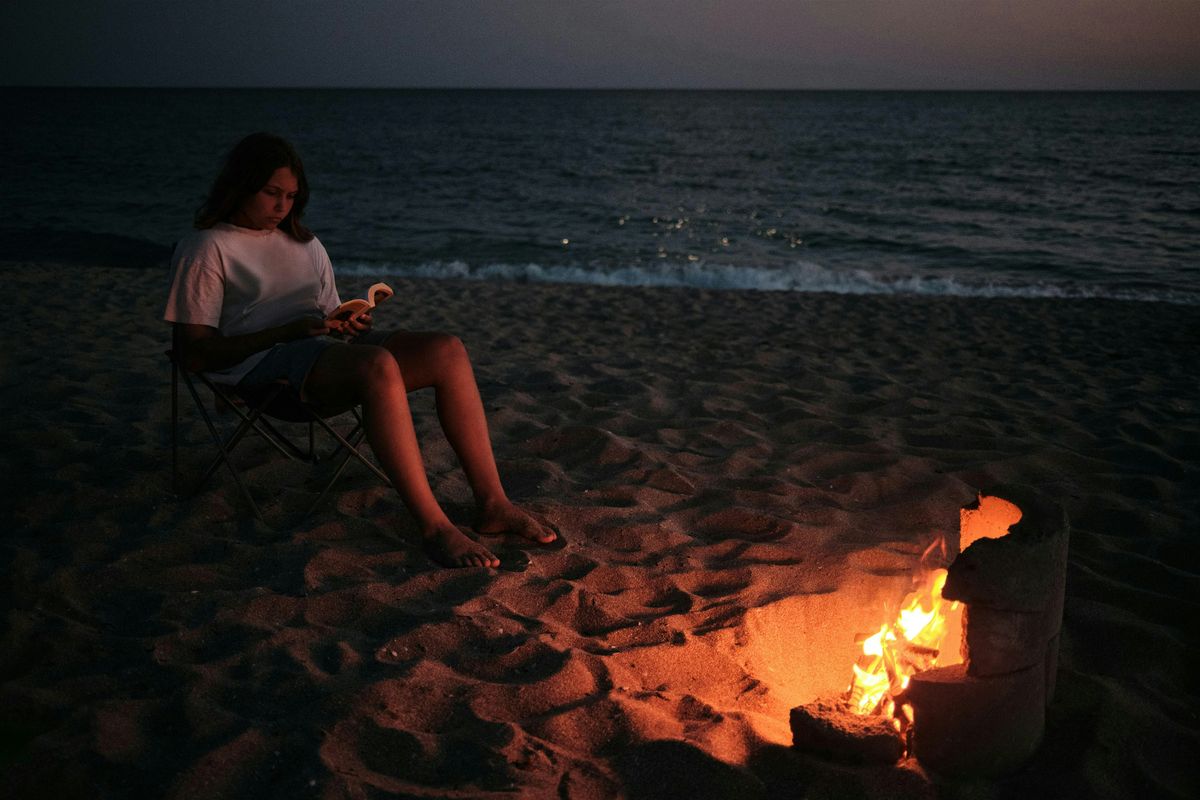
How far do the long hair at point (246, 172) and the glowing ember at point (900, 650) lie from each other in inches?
89.6

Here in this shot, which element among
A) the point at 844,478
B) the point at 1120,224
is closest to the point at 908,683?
the point at 844,478

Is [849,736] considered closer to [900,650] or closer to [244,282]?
[900,650]

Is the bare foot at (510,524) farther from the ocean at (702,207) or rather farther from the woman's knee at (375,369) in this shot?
the ocean at (702,207)

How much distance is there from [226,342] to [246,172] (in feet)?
1.91

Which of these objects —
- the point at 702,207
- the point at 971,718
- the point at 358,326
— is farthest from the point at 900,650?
the point at 702,207

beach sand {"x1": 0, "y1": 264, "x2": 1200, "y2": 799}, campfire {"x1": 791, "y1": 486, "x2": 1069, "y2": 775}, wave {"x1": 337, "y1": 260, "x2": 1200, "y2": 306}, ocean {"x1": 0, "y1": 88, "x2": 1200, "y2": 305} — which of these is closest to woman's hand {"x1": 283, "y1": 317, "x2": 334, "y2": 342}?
beach sand {"x1": 0, "y1": 264, "x2": 1200, "y2": 799}

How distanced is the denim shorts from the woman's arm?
0.04 meters

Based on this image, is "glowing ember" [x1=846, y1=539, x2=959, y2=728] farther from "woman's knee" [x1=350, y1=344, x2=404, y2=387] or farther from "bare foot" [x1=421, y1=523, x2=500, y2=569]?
"woman's knee" [x1=350, y1=344, x2=404, y2=387]

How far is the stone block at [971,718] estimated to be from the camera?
5.72 ft

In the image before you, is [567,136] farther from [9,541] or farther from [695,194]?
[9,541]

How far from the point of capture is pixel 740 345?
6199mm

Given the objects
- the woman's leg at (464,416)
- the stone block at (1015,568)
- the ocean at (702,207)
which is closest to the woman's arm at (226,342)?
the woman's leg at (464,416)

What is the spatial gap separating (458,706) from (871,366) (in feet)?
14.0

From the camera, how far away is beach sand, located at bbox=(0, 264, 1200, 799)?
71.5 inches
